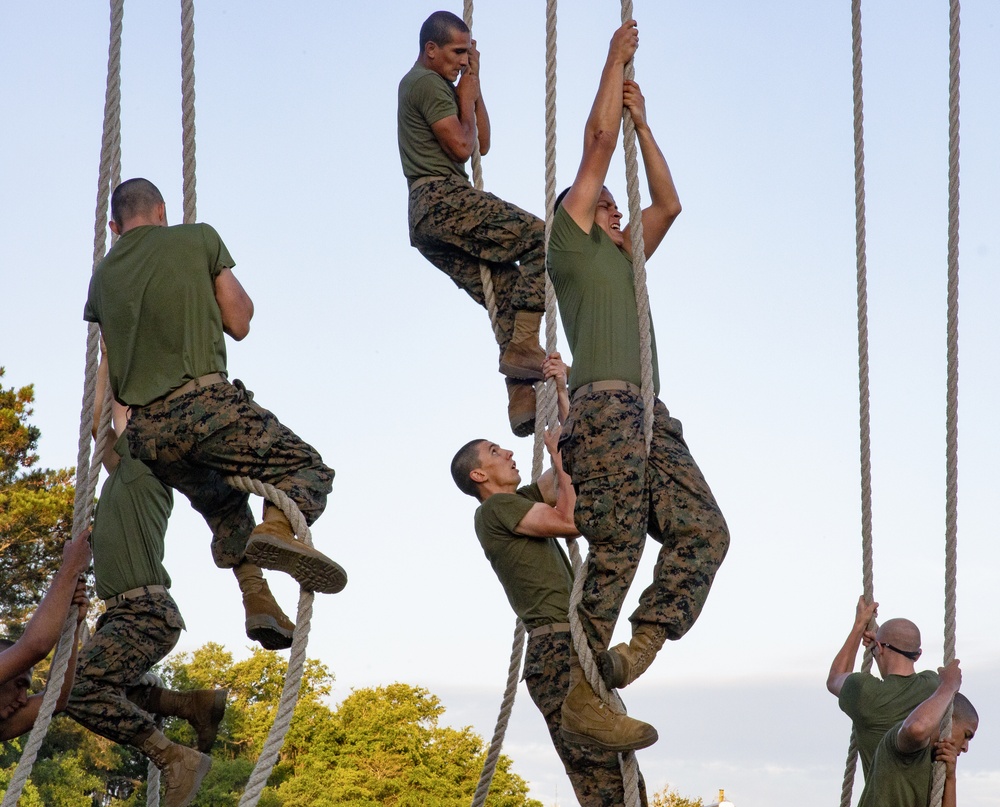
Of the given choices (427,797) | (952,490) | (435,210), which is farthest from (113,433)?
(427,797)

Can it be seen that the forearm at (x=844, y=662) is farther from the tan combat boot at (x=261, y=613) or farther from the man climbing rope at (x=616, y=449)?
the tan combat boot at (x=261, y=613)

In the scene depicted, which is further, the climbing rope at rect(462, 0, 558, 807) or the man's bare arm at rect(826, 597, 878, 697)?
the man's bare arm at rect(826, 597, 878, 697)

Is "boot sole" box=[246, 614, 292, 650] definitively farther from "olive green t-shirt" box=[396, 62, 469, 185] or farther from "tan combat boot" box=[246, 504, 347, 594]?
"olive green t-shirt" box=[396, 62, 469, 185]

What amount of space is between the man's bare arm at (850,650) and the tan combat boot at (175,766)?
7.92 ft

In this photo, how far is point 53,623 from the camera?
3982 mm

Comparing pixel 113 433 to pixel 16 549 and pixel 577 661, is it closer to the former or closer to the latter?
pixel 577 661

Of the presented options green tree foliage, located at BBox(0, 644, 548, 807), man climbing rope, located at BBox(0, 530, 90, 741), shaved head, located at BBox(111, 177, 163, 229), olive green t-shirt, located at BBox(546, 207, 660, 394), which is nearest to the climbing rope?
olive green t-shirt, located at BBox(546, 207, 660, 394)

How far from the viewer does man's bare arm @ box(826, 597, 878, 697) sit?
5.43 metres

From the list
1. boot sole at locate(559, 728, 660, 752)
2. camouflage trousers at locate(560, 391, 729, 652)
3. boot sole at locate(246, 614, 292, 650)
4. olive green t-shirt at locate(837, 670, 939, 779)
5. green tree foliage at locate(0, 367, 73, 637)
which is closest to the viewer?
boot sole at locate(559, 728, 660, 752)

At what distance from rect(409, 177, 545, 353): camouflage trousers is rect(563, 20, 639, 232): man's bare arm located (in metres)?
1.05

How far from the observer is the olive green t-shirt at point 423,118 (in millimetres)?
5312

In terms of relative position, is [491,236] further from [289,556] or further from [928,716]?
[928,716]

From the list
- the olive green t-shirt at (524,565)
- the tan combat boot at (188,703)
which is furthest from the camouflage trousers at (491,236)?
the tan combat boot at (188,703)

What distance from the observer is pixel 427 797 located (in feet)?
72.7
